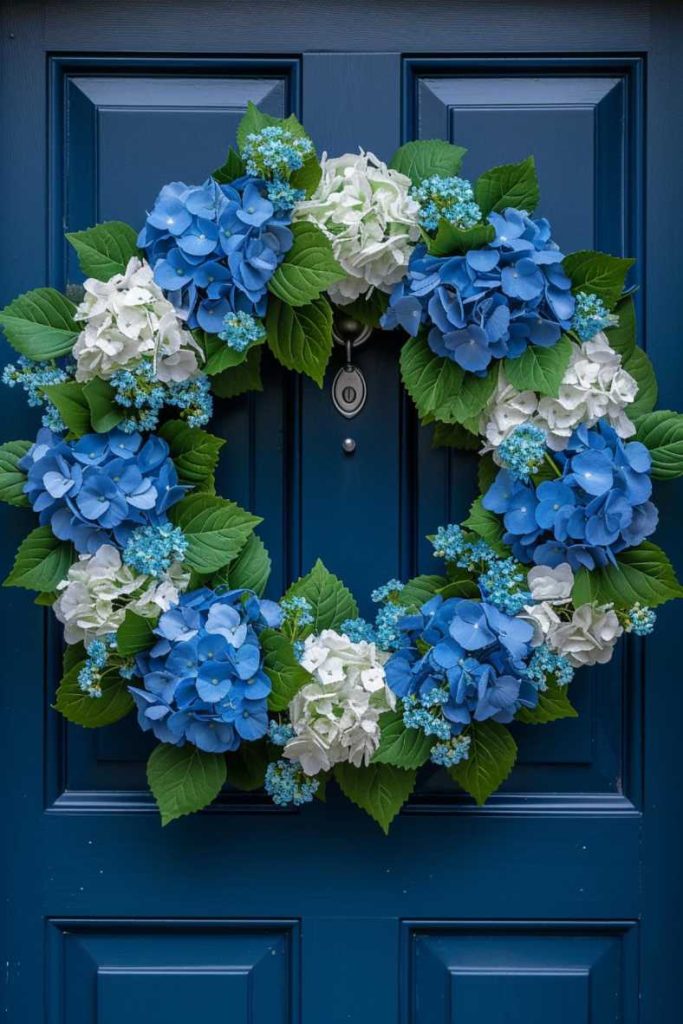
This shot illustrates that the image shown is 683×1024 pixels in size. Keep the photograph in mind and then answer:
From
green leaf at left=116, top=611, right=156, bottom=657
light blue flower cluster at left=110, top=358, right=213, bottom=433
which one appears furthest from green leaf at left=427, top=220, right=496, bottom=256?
green leaf at left=116, top=611, right=156, bottom=657

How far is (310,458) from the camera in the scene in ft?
4.84

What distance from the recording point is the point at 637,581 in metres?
1.34

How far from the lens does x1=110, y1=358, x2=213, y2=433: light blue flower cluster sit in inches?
50.8

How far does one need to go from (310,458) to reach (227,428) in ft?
0.39

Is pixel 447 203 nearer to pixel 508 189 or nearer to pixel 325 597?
pixel 508 189

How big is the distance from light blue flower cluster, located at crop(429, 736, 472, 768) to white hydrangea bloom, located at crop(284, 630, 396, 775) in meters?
0.07

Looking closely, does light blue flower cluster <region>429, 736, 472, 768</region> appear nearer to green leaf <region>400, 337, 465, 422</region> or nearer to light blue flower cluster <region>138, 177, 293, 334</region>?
green leaf <region>400, 337, 465, 422</region>

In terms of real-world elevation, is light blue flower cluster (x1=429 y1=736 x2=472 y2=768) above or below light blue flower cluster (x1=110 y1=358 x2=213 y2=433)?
below

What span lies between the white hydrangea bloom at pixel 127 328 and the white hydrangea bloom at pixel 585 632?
0.56 meters

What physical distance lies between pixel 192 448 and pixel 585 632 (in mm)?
536

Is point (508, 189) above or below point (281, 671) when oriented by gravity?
above

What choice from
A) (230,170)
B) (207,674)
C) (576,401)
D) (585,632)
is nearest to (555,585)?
(585,632)

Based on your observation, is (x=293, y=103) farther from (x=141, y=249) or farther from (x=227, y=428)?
(x=227, y=428)

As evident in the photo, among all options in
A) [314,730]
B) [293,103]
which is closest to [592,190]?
[293,103]
